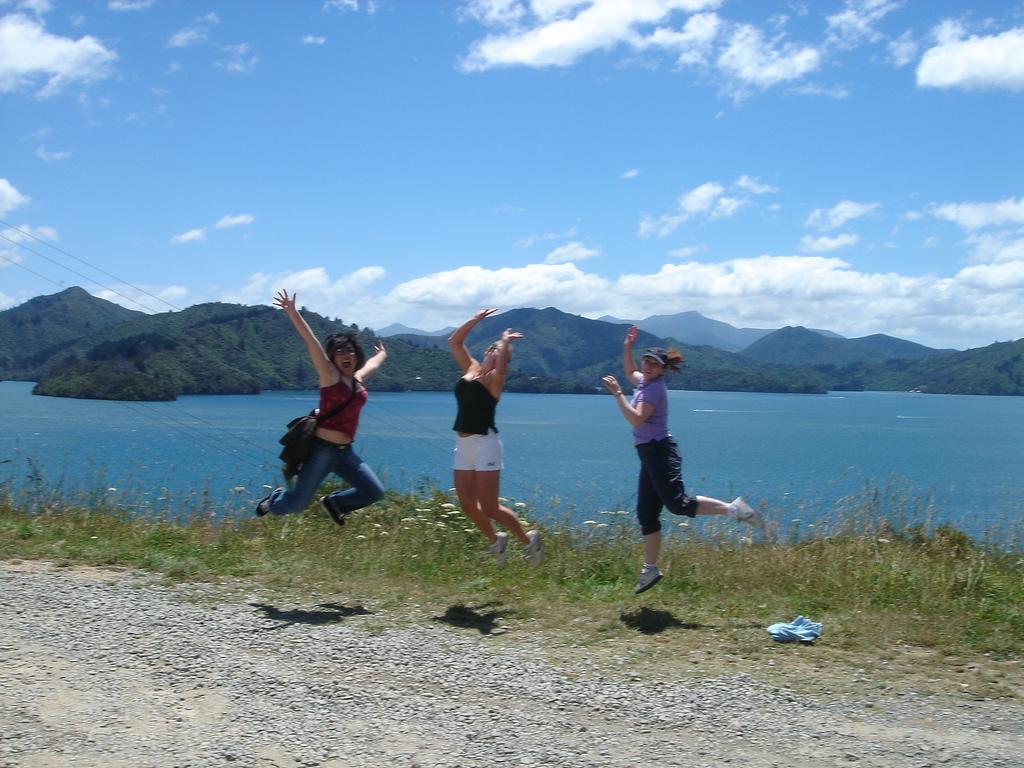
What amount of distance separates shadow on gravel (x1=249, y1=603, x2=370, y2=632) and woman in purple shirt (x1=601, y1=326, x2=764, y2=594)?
83.7 inches

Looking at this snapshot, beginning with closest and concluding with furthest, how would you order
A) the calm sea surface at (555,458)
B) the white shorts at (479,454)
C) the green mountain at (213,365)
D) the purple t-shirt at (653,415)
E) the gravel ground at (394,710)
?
the gravel ground at (394,710), the purple t-shirt at (653,415), the white shorts at (479,454), the calm sea surface at (555,458), the green mountain at (213,365)

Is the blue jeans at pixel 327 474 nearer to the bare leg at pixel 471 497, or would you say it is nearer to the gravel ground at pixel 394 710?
the bare leg at pixel 471 497

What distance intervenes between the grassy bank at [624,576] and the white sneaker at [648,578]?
7 cm

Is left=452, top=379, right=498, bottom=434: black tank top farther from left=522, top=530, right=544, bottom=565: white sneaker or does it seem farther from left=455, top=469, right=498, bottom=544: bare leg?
left=522, top=530, right=544, bottom=565: white sneaker

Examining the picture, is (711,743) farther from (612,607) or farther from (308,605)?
(308,605)

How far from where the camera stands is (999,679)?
4680 millimetres

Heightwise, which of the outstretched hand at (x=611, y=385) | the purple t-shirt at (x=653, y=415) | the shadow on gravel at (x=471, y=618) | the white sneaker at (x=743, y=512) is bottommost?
the shadow on gravel at (x=471, y=618)

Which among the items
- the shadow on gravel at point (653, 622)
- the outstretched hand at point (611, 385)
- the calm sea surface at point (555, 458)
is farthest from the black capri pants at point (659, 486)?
the calm sea surface at point (555, 458)

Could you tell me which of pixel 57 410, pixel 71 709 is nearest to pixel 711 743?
pixel 71 709

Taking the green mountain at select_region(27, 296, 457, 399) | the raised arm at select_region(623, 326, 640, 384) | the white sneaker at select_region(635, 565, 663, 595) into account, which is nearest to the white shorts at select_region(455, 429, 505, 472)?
the raised arm at select_region(623, 326, 640, 384)

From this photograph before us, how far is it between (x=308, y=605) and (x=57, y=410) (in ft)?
337

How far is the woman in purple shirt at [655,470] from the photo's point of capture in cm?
653

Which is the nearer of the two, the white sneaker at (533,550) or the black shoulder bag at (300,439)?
the black shoulder bag at (300,439)

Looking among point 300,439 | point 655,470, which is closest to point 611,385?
point 655,470
